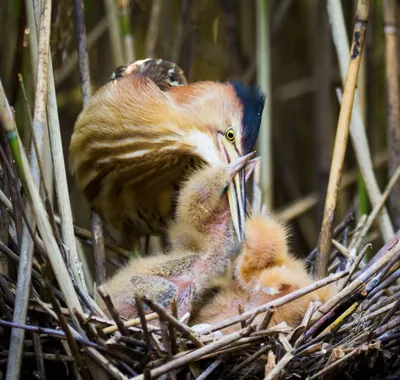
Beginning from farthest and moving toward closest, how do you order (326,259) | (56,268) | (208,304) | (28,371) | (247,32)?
(247,32)
(326,259)
(208,304)
(28,371)
(56,268)

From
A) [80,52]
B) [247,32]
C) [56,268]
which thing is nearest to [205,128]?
[80,52]

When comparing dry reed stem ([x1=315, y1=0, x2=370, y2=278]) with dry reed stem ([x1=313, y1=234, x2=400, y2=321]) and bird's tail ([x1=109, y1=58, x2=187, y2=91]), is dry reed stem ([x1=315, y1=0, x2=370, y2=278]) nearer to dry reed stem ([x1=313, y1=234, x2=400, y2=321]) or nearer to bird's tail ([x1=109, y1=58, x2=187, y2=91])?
dry reed stem ([x1=313, y1=234, x2=400, y2=321])

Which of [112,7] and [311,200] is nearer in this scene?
[112,7]

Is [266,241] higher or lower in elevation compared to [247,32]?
lower

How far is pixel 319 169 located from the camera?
2449 millimetres

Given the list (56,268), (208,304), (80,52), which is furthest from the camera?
(80,52)

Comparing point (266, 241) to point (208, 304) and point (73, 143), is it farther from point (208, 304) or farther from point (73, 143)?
point (73, 143)

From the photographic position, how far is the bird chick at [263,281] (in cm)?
143

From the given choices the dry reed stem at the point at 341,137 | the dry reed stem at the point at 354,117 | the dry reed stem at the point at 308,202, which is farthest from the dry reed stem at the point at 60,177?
the dry reed stem at the point at 308,202

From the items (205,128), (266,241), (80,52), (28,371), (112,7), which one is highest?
(112,7)

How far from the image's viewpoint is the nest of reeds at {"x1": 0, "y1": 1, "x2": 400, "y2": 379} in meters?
1.18

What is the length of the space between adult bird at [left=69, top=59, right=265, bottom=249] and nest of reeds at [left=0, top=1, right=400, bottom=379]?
0.47 metres

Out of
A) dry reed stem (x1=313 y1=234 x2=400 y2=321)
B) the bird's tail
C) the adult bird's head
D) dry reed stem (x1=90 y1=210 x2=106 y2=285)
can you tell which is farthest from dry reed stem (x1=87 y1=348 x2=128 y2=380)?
the bird's tail

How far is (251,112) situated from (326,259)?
15.1 inches
